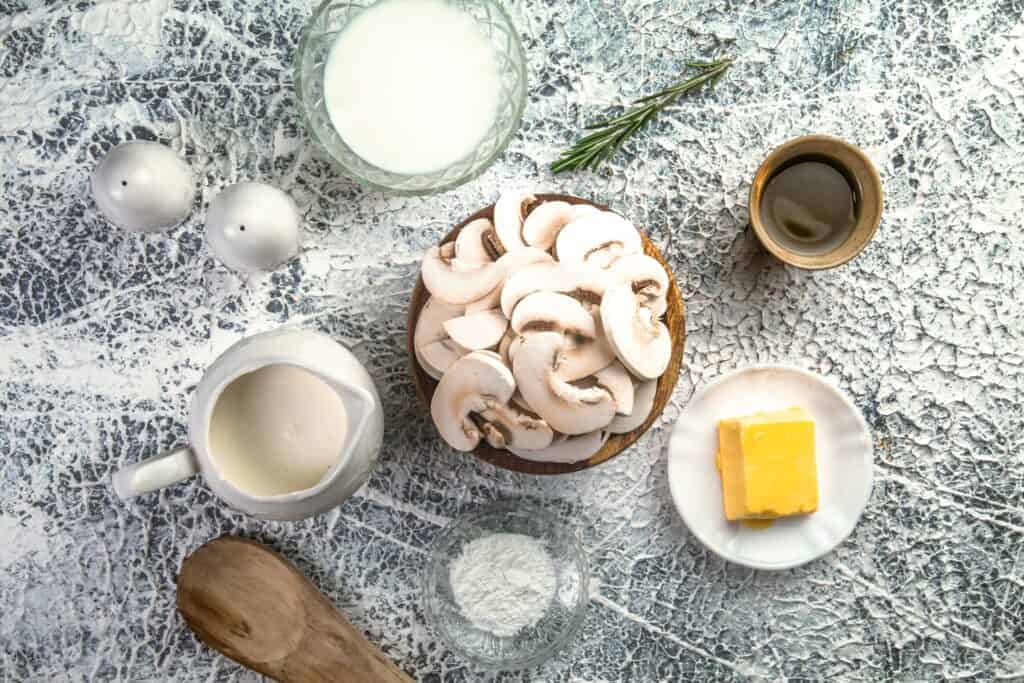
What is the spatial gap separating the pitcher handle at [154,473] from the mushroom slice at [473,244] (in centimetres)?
28

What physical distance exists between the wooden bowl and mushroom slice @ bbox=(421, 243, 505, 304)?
4cm

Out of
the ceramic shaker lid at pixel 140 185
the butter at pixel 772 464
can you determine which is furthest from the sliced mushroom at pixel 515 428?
the ceramic shaker lid at pixel 140 185

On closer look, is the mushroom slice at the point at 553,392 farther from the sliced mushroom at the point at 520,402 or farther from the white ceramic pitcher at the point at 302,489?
the white ceramic pitcher at the point at 302,489

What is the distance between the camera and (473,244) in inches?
34.2

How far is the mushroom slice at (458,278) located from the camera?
841 mm

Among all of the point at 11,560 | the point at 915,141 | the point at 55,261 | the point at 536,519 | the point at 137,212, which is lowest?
the point at 11,560

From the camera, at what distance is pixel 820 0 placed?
1.03 metres

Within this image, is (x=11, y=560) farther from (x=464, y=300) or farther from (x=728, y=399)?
(x=728, y=399)

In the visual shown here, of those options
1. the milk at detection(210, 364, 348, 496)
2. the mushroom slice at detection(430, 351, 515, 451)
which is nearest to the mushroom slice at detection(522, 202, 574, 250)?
the mushroom slice at detection(430, 351, 515, 451)

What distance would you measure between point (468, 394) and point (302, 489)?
0.53ft

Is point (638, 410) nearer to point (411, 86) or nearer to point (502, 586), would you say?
point (502, 586)

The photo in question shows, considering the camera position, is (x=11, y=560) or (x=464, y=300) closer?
(x=464, y=300)

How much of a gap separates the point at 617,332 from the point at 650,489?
289 mm

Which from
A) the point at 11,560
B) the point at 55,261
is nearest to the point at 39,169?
the point at 55,261
